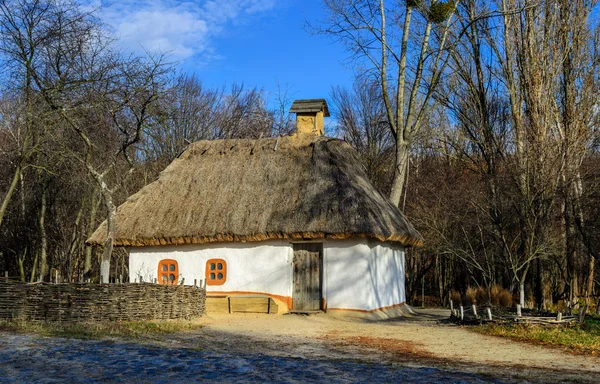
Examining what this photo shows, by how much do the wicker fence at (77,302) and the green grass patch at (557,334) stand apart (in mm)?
7468

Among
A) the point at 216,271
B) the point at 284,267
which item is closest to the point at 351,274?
the point at 284,267

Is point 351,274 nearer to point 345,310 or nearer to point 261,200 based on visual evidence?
point 345,310

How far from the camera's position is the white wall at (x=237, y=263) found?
17875 millimetres

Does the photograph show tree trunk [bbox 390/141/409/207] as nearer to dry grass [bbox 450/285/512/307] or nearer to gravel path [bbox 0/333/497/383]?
dry grass [bbox 450/285/512/307]

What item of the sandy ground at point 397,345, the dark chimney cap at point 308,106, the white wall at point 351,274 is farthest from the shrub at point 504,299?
the dark chimney cap at point 308,106

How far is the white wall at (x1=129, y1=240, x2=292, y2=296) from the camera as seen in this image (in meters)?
17.9

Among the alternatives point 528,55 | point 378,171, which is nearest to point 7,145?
point 378,171

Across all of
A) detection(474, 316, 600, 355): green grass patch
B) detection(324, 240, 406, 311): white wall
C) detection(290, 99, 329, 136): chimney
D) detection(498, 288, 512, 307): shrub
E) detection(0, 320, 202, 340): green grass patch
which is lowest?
detection(474, 316, 600, 355): green grass patch

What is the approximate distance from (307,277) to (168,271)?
4372 millimetres

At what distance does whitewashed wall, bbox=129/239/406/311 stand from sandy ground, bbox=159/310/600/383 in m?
1.20

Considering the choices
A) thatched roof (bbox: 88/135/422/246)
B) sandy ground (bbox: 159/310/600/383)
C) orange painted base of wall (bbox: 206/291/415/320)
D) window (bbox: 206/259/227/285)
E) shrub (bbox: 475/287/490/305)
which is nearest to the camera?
sandy ground (bbox: 159/310/600/383)

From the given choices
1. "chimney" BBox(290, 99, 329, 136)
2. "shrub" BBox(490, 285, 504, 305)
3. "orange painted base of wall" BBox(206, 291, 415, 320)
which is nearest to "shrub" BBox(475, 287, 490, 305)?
"shrub" BBox(490, 285, 504, 305)

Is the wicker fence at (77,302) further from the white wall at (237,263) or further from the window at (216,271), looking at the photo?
the window at (216,271)

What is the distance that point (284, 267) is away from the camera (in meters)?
17.8
